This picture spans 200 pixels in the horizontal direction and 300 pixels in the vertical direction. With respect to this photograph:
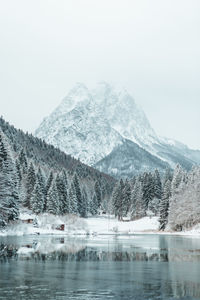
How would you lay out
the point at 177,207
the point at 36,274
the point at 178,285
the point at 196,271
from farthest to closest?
1. the point at 177,207
2. the point at 196,271
3. the point at 36,274
4. the point at 178,285

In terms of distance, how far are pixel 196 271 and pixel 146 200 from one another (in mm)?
105947

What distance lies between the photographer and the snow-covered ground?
80.9 m

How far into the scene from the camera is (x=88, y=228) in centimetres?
10756

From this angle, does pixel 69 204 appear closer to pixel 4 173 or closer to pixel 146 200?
pixel 146 200

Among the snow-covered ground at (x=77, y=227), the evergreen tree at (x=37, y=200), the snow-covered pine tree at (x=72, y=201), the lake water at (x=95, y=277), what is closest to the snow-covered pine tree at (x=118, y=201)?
the snow-covered ground at (x=77, y=227)

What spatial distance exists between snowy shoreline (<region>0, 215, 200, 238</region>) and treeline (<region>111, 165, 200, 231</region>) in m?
3.47

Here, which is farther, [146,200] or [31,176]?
[146,200]

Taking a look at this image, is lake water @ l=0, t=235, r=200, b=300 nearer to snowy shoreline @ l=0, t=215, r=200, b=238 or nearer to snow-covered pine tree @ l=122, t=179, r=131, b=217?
snowy shoreline @ l=0, t=215, r=200, b=238

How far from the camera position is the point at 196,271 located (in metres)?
31.3

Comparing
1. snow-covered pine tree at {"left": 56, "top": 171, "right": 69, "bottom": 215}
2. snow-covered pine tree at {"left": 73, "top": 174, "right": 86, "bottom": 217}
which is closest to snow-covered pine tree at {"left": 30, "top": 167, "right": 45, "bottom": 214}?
snow-covered pine tree at {"left": 56, "top": 171, "right": 69, "bottom": 215}

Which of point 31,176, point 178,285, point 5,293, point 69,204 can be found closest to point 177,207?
point 69,204

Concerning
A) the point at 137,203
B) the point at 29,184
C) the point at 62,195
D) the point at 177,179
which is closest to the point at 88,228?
the point at 62,195

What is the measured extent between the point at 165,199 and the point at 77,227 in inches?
1040

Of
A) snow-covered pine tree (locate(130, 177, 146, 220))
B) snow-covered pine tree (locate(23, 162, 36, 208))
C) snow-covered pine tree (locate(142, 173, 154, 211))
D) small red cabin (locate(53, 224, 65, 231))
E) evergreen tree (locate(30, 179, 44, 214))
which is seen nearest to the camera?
small red cabin (locate(53, 224, 65, 231))
